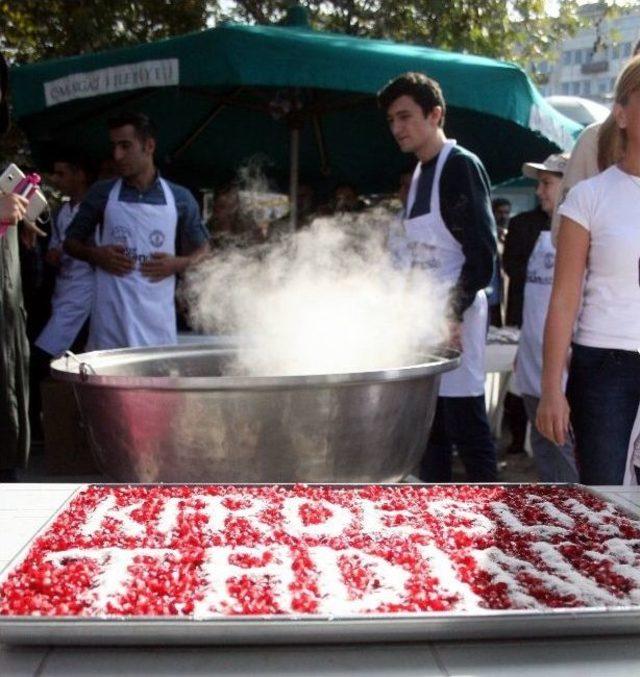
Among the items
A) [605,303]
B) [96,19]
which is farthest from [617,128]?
[96,19]

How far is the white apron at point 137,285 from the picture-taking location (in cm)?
432

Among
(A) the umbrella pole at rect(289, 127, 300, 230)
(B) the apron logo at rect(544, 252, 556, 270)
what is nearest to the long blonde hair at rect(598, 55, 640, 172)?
(B) the apron logo at rect(544, 252, 556, 270)

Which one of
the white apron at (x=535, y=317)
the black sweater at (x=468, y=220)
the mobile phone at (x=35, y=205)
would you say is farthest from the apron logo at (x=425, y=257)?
the mobile phone at (x=35, y=205)

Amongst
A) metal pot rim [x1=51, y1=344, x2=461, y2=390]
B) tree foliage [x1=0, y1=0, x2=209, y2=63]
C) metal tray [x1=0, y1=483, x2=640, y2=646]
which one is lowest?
metal tray [x1=0, y1=483, x2=640, y2=646]

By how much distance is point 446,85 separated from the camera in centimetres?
491

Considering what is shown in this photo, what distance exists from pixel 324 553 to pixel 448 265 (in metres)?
2.24

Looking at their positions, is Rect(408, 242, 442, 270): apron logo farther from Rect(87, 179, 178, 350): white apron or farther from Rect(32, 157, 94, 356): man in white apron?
Rect(32, 157, 94, 356): man in white apron

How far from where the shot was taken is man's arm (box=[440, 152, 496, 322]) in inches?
144

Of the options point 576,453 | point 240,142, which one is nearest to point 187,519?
point 576,453

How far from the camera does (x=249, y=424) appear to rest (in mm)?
2291

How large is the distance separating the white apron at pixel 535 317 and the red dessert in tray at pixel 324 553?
2371 millimetres

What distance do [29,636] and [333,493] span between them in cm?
88

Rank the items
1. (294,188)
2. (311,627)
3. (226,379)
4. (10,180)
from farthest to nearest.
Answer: (294,188) → (10,180) → (226,379) → (311,627)

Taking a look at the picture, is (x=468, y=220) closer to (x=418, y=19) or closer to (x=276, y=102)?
(x=276, y=102)
